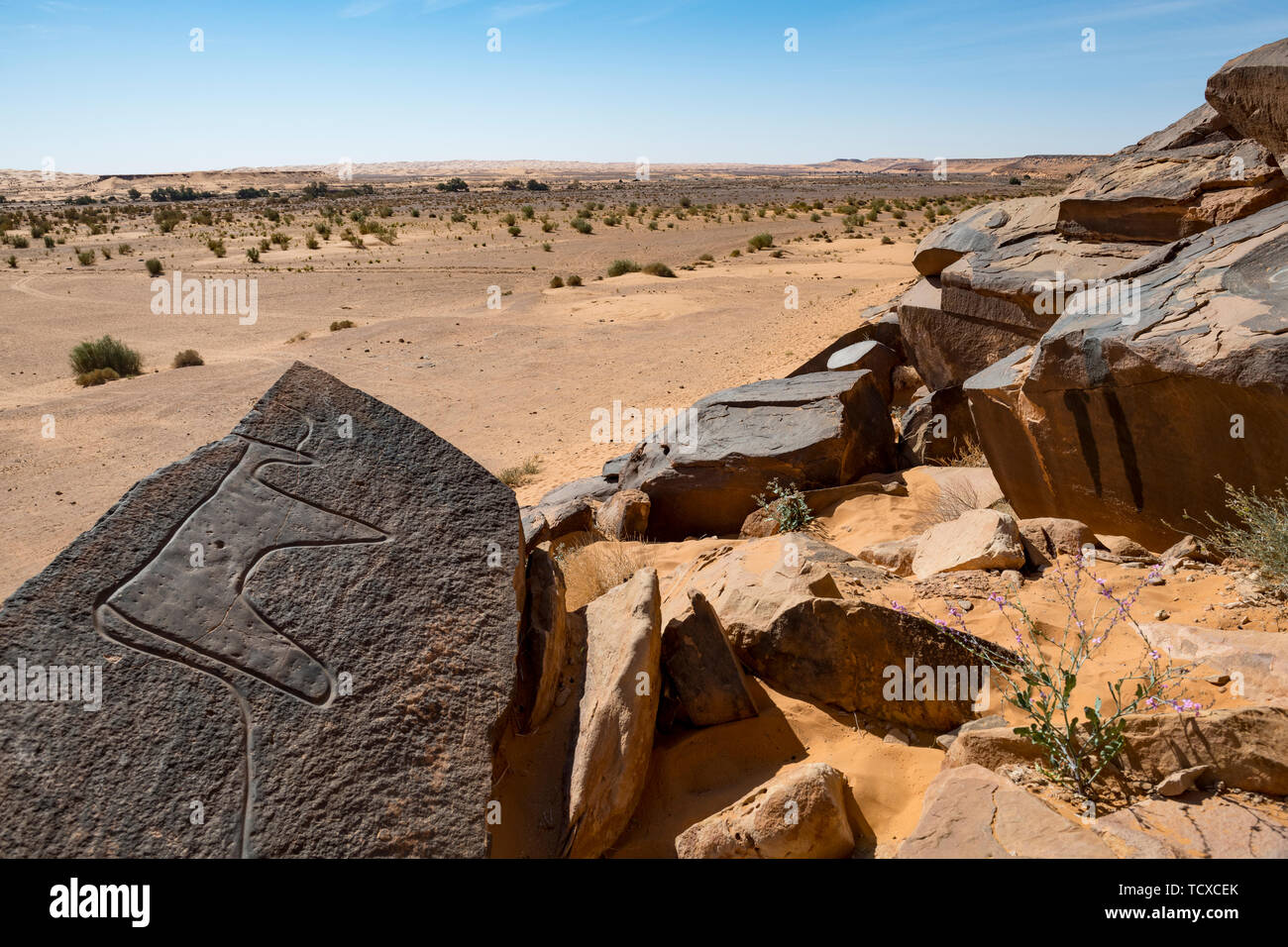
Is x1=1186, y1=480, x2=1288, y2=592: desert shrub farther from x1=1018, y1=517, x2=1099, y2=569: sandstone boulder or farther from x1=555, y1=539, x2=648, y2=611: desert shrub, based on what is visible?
x1=555, y1=539, x2=648, y2=611: desert shrub

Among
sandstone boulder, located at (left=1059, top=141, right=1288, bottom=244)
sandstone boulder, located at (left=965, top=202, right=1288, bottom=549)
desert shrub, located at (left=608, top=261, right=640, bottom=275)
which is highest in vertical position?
desert shrub, located at (left=608, top=261, right=640, bottom=275)

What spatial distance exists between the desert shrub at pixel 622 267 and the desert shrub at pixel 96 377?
1473 centimetres

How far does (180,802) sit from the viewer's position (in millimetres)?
2768

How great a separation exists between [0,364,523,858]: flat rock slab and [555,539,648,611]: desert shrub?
6.92 feet

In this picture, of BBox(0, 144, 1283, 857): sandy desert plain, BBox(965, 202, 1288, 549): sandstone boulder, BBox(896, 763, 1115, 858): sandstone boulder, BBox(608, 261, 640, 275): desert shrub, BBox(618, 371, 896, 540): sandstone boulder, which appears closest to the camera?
BBox(896, 763, 1115, 858): sandstone boulder

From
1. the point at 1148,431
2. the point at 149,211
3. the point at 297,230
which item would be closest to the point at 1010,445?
the point at 1148,431

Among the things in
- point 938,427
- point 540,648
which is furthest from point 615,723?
point 938,427

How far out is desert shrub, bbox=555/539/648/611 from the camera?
599cm

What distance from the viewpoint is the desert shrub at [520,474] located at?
10773 mm

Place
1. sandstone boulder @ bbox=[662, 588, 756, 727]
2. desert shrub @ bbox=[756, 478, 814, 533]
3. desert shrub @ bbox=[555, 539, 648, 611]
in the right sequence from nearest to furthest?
sandstone boulder @ bbox=[662, 588, 756, 727]
desert shrub @ bbox=[555, 539, 648, 611]
desert shrub @ bbox=[756, 478, 814, 533]

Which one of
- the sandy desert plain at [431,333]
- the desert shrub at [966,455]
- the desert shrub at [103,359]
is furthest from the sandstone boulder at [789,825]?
the desert shrub at [103,359]

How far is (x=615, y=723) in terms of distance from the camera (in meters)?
3.57

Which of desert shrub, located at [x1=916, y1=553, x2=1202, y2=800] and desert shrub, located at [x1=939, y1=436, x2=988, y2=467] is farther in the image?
desert shrub, located at [x1=939, y1=436, x2=988, y2=467]

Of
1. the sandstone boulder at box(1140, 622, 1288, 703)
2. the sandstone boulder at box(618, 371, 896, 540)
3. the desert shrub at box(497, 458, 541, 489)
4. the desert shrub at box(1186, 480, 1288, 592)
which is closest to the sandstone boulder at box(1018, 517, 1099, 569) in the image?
the desert shrub at box(1186, 480, 1288, 592)
